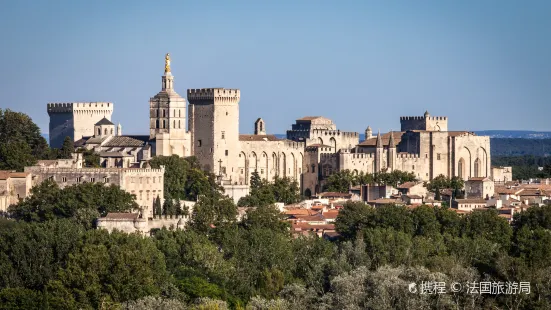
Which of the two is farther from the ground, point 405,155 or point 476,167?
point 405,155

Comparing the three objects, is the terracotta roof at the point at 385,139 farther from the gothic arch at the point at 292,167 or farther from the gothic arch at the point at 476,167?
the gothic arch at the point at 292,167

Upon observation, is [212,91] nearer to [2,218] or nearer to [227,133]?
[227,133]

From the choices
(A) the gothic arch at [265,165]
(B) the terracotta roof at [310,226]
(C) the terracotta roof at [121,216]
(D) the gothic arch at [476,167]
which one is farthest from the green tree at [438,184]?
(C) the terracotta roof at [121,216]

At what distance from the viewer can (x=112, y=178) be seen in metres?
80.6

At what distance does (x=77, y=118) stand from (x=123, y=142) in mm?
13435

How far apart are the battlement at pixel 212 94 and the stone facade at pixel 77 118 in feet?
34.0

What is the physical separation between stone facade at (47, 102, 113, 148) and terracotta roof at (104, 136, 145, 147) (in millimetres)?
10786

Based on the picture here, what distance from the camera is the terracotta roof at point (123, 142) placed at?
312 feet

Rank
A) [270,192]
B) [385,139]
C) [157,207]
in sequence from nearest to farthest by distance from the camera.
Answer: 1. [157,207]
2. [270,192]
3. [385,139]

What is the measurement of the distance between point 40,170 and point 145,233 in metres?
11.0

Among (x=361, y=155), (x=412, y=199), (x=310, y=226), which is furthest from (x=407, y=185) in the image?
(x=310, y=226)

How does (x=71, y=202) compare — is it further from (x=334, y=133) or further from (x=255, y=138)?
(x=334, y=133)

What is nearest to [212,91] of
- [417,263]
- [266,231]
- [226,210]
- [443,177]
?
[443,177]

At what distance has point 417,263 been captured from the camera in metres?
61.4
